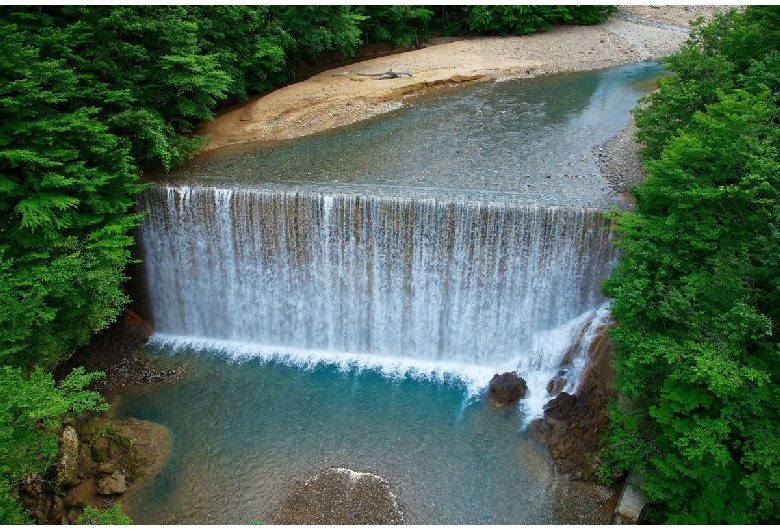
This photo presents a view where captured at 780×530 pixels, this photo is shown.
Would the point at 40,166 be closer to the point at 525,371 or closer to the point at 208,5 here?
the point at 208,5

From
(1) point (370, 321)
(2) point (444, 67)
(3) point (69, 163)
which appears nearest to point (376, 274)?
(1) point (370, 321)

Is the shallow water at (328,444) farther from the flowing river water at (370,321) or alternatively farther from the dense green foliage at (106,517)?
the dense green foliage at (106,517)

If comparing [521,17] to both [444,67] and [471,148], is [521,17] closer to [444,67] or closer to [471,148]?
[444,67]

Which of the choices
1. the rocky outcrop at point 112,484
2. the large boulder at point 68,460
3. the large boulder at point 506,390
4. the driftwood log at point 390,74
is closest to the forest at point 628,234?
the large boulder at point 68,460

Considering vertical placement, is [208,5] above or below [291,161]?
above

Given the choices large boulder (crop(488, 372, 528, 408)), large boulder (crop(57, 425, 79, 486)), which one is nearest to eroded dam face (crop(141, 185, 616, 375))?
large boulder (crop(488, 372, 528, 408))

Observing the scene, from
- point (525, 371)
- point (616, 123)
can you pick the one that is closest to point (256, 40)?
point (616, 123)
